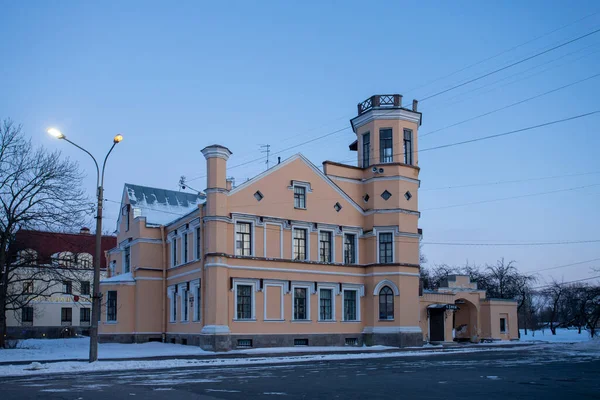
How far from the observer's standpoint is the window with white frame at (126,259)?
44844mm

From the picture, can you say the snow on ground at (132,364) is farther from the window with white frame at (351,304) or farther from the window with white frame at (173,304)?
the window with white frame at (173,304)

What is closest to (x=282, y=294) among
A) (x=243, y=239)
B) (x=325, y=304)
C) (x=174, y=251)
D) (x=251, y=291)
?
(x=251, y=291)

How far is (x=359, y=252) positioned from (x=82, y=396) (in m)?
28.6

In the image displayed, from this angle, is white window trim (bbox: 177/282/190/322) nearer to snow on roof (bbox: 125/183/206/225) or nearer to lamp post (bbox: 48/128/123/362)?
snow on roof (bbox: 125/183/206/225)

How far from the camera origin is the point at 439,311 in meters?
45.6

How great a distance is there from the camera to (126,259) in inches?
1786

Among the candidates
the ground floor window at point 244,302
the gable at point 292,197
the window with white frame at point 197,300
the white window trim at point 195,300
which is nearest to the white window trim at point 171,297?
the white window trim at point 195,300

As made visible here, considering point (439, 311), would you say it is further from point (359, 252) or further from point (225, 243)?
point (225, 243)

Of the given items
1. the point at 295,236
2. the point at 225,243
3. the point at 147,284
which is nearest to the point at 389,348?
the point at 295,236

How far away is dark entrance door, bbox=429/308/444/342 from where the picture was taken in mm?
45500

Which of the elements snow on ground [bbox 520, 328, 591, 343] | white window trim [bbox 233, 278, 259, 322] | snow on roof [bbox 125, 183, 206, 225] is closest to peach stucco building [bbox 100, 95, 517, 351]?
white window trim [bbox 233, 278, 259, 322]

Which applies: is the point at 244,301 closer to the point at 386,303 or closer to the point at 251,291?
the point at 251,291

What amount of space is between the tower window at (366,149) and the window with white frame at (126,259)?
17537mm

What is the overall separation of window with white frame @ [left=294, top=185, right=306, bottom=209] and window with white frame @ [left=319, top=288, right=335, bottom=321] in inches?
212
